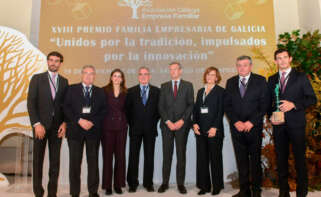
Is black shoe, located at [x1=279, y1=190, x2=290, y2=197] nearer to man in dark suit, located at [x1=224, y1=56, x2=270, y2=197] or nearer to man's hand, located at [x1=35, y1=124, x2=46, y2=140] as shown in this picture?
man in dark suit, located at [x1=224, y1=56, x2=270, y2=197]

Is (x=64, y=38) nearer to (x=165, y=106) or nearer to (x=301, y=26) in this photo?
(x=165, y=106)

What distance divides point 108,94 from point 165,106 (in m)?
0.76

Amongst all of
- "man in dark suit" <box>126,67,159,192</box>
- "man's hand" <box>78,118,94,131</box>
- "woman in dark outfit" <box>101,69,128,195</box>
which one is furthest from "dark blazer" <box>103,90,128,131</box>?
"man's hand" <box>78,118,94,131</box>

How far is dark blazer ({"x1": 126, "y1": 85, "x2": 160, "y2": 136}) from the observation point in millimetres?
3188

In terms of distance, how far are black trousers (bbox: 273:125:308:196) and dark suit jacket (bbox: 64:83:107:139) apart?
78.3 inches

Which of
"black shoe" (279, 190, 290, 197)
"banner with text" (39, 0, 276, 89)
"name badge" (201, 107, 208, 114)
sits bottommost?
"black shoe" (279, 190, 290, 197)

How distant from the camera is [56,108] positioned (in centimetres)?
281

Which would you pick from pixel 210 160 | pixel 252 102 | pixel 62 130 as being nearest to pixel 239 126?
pixel 252 102

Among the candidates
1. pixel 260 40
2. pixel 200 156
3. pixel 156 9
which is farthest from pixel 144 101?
pixel 260 40

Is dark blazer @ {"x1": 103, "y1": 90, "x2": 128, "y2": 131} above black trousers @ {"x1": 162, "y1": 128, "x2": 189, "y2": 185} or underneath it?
above

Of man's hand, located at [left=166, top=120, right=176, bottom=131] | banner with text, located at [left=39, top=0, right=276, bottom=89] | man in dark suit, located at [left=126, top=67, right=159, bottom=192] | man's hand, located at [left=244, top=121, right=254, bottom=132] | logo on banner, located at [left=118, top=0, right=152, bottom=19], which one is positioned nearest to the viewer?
man's hand, located at [left=244, top=121, right=254, bottom=132]

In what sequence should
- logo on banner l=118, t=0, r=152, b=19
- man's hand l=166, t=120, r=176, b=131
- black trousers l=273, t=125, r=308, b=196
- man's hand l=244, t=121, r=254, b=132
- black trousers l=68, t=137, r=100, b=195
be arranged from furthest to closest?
logo on banner l=118, t=0, r=152, b=19 → man's hand l=166, t=120, r=176, b=131 → black trousers l=68, t=137, r=100, b=195 → man's hand l=244, t=121, r=254, b=132 → black trousers l=273, t=125, r=308, b=196

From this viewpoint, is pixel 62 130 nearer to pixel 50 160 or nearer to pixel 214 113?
pixel 50 160

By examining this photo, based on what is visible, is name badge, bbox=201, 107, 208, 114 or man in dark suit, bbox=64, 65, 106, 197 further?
name badge, bbox=201, 107, 208, 114
